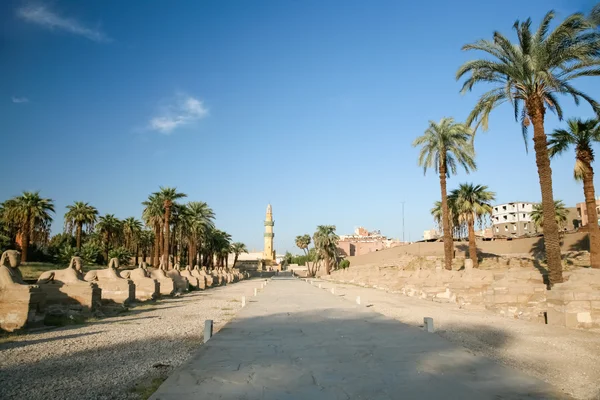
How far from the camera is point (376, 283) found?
33656 millimetres

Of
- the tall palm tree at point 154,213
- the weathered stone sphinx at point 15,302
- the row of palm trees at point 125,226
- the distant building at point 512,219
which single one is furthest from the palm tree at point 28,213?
the distant building at point 512,219

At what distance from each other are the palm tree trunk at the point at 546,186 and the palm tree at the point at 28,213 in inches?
1744

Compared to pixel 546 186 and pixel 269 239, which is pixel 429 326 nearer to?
pixel 546 186

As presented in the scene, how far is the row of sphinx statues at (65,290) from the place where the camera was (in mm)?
9906

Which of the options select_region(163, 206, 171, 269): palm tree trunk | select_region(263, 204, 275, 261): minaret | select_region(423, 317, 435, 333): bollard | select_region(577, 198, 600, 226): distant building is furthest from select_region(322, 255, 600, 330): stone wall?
select_region(263, 204, 275, 261): minaret

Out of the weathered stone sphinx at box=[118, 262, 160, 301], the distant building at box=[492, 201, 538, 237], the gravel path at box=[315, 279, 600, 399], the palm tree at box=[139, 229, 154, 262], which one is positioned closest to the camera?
the gravel path at box=[315, 279, 600, 399]

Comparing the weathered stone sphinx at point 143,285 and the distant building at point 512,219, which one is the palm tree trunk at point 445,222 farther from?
the distant building at point 512,219

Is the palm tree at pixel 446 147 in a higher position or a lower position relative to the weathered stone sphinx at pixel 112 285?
higher

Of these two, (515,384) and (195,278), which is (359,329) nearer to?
(515,384)

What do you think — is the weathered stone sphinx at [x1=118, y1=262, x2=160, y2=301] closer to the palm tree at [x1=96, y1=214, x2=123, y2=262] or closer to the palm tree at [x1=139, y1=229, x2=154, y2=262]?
the palm tree at [x1=96, y1=214, x2=123, y2=262]

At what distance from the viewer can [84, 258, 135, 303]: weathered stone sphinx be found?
640 inches

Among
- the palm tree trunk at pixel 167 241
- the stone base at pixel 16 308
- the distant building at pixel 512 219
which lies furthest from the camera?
the distant building at pixel 512 219

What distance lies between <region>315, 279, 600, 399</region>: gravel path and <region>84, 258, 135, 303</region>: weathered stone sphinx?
11691 mm

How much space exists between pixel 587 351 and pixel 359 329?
452 centimetres
